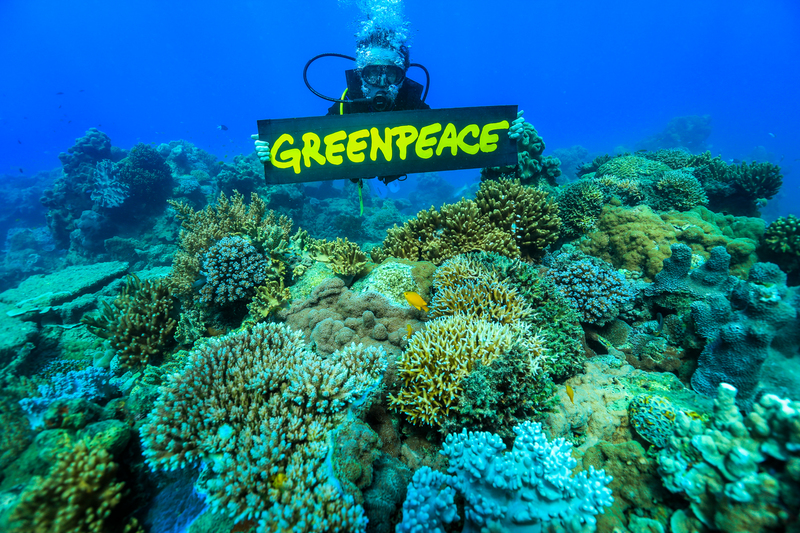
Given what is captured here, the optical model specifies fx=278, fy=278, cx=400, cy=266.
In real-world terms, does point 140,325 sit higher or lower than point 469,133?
lower

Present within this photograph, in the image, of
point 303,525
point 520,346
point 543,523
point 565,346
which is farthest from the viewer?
point 565,346

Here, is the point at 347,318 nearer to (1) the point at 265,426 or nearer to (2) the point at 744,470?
(1) the point at 265,426

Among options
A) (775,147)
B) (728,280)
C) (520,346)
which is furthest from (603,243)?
(775,147)

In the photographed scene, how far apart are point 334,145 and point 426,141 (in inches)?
54.3

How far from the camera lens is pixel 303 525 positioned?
6.27 ft

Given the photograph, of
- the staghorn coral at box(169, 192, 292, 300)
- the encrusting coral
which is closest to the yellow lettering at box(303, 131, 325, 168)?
the staghorn coral at box(169, 192, 292, 300)

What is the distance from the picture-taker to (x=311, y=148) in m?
4.07

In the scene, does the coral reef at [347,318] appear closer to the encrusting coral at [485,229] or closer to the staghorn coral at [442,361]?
the staghorn coral at [442,361]

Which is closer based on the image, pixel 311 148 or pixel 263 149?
pixel 263 149

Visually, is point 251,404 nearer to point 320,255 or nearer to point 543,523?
point 543,523

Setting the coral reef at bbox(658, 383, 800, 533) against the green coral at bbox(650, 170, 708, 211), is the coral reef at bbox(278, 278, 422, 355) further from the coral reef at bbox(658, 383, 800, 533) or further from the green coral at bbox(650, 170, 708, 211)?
the green coral at bbox(650, 170, 708, 211)

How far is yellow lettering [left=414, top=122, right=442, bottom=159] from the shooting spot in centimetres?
420

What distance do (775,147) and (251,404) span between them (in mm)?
107850

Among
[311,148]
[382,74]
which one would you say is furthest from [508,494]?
[382,74]
